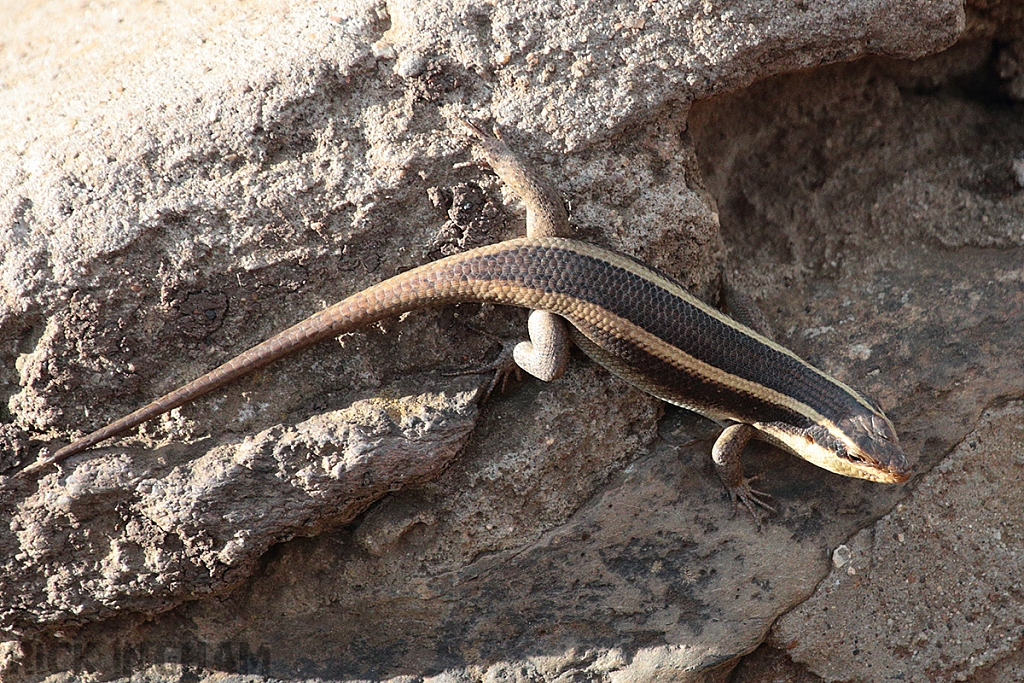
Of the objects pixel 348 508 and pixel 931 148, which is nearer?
pixel 348 508

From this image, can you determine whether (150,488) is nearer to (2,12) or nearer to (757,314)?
(757,314)

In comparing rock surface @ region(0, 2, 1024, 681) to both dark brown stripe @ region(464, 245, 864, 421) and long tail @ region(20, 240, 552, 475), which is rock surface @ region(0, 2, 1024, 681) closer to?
long tail @ region(20, 240, 552, 475)

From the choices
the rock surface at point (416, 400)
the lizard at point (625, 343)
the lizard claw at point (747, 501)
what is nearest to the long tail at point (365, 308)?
the lizard at point (625, 343)

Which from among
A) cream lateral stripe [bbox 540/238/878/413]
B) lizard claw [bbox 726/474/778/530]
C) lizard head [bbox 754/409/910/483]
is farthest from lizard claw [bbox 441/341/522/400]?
lizard head [bbox 754/409/910/483]

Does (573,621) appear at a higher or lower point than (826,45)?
lower

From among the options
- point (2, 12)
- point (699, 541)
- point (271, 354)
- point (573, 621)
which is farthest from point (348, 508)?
point (2, 12)

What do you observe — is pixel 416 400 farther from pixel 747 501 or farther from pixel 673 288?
pixel 747 501
